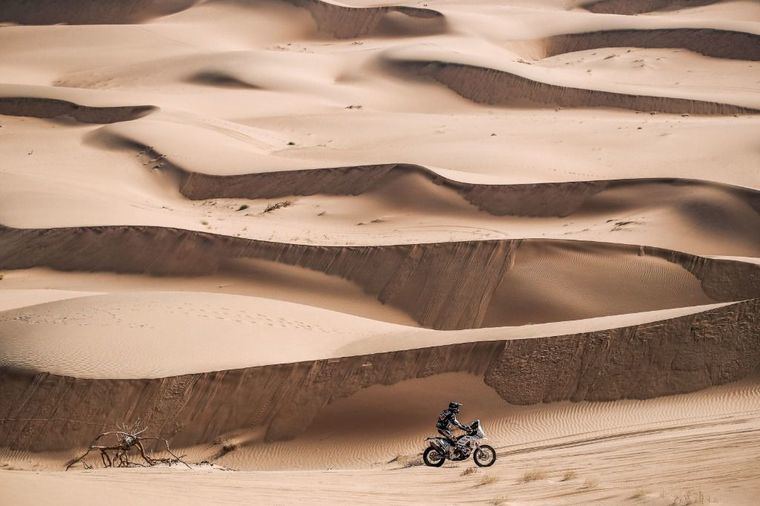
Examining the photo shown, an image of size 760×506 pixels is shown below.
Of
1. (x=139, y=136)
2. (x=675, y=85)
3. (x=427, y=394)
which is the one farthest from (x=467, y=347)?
(x=675, y=85)

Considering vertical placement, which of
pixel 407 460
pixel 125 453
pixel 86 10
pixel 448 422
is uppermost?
pixel 448 422

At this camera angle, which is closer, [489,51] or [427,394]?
[427,394]

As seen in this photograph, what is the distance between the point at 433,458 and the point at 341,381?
387cm

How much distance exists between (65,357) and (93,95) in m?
23.6

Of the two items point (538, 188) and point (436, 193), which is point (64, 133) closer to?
point (436, 193)

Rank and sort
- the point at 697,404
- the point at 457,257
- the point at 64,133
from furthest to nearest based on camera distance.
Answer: the point at 64,133
the point at 457,257
the point at 697,404

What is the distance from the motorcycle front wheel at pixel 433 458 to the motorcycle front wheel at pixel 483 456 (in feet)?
1.39

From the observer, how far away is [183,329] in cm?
1706

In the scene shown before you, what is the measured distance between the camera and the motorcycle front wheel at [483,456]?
11255mm

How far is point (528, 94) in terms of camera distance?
39219 millimetres

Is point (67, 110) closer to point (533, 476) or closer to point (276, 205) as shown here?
point (276, 205)

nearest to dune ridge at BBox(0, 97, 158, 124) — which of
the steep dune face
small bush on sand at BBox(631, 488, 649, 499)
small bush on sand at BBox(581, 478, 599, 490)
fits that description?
the steep dune face

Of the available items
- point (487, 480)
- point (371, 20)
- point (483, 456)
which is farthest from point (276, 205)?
point (371, 20)

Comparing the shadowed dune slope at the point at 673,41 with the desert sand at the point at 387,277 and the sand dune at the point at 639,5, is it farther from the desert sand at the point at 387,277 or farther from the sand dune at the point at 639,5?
the sand dune at the point at 639,5
